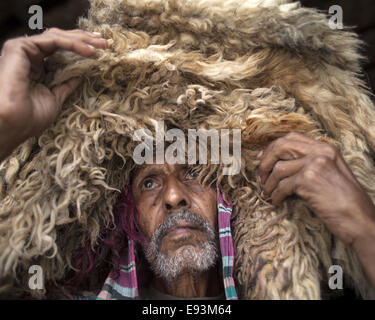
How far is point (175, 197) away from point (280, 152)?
12.9 inches

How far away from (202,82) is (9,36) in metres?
0.83

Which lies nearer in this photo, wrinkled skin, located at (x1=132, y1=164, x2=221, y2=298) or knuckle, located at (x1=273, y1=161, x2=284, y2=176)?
knuckle, located at (x1=273, y1=161, x2=284, y2=176)

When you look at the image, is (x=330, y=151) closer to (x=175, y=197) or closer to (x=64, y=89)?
(x=175, y=197)

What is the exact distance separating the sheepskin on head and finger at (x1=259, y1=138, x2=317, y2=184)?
1.5 inches

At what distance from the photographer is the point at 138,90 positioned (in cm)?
108

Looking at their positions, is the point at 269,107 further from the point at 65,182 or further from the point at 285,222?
the point at 65,182

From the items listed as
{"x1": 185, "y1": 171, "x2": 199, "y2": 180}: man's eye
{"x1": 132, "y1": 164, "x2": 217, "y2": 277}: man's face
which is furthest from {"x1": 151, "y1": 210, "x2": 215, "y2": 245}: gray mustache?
{"x1": 185, "y1": 171, "x2": 199, "y2": 180}: man's eye

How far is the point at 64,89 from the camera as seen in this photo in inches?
40.5

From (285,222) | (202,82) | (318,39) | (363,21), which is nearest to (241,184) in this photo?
(285,222)

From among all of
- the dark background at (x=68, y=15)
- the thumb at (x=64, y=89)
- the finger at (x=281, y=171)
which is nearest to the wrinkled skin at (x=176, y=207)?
the finger at (x=281, y=171)

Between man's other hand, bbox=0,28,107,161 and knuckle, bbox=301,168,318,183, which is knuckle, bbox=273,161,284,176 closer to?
knuckle, bbox=301,168,318,183

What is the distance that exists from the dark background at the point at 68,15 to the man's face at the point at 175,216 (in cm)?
68

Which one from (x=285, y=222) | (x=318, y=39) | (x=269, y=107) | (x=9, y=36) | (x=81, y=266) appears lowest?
(x=81, y=266)

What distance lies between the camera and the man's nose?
115cm
